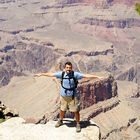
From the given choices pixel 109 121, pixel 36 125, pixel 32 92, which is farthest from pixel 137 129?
pixel 36 125

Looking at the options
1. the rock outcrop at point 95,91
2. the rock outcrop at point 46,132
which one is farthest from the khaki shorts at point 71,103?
the rock outcrop at point 95,91

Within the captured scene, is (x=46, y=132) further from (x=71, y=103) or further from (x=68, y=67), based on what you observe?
(x=68, y=67)

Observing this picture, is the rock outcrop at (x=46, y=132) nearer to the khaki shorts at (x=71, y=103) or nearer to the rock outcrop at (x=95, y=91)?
the khaki shorts at (x=71, y=103)

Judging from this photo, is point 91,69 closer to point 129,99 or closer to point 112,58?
point 112,58

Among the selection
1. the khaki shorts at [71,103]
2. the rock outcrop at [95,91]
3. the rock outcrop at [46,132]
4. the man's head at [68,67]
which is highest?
the man's head at [68,67]

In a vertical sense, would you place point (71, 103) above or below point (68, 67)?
below

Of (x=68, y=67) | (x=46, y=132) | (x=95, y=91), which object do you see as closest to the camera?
(x=68, y=67)

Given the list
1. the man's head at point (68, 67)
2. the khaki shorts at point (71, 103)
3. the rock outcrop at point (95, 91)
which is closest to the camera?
the man's head at point (68, 67)

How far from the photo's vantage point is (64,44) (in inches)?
7554

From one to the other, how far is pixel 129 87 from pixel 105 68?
60.3 meters

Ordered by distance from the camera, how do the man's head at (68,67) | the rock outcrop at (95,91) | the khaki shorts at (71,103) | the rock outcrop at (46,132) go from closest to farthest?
the man's head at (68,67) → the rock outcrop at (46,132) → the khaki shorts at (71,103) → the rock outcrop at (95,91)

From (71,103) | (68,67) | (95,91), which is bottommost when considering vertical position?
→ (95,91)

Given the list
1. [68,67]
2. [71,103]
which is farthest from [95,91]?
[68,67]

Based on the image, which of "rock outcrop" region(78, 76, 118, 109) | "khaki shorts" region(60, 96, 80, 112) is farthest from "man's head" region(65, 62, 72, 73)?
"rock outcrop" region(78, 76, 118, 109)
